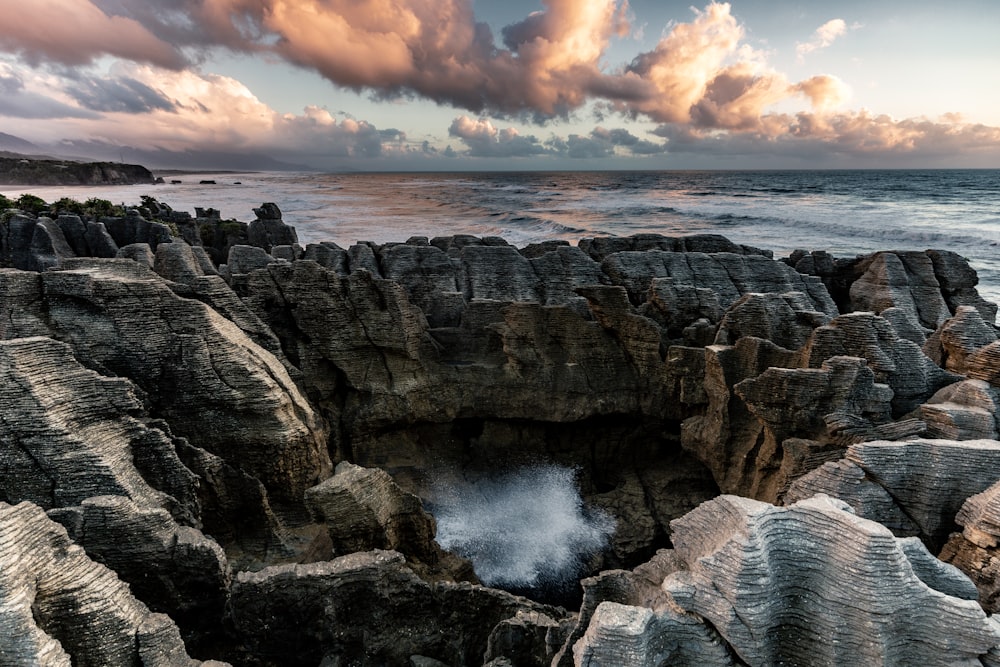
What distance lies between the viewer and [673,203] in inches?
4092

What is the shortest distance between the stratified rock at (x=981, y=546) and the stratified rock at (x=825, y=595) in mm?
1102

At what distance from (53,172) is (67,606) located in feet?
628

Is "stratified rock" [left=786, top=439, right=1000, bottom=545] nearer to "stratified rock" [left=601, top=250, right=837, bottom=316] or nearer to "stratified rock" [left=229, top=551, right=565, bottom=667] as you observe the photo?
"stratified rock" [left=229, top=551, right=565, bottom=667]

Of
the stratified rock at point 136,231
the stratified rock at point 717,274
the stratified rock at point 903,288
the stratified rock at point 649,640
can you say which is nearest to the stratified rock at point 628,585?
the stratified rock at point 649,640

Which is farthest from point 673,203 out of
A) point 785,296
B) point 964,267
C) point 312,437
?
point 312,437

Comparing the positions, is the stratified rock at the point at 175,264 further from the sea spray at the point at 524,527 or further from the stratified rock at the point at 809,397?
the stratified rock at the point at 809,397

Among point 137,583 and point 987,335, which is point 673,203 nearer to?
point 987,335

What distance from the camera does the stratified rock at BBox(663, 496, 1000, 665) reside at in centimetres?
495

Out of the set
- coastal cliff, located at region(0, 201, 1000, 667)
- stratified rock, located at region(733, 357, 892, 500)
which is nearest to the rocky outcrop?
coastal cliff, located at region(0, 201, 1000, 667)

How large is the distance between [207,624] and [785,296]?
14.9 metres

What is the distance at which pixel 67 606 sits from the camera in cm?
577

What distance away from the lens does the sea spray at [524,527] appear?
514 inches

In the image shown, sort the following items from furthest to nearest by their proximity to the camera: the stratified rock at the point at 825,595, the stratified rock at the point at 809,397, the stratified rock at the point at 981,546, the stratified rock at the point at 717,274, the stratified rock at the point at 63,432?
the stratified rock at the point at 717,274, the stratified rock at the point at 809,397, the stratified rock at the point at 63,432, the stratified rock at the point at 981,546, the stratified rock at the point at 825,595

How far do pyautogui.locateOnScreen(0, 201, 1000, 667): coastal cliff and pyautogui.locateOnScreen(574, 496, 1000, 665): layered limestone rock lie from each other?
3cm
